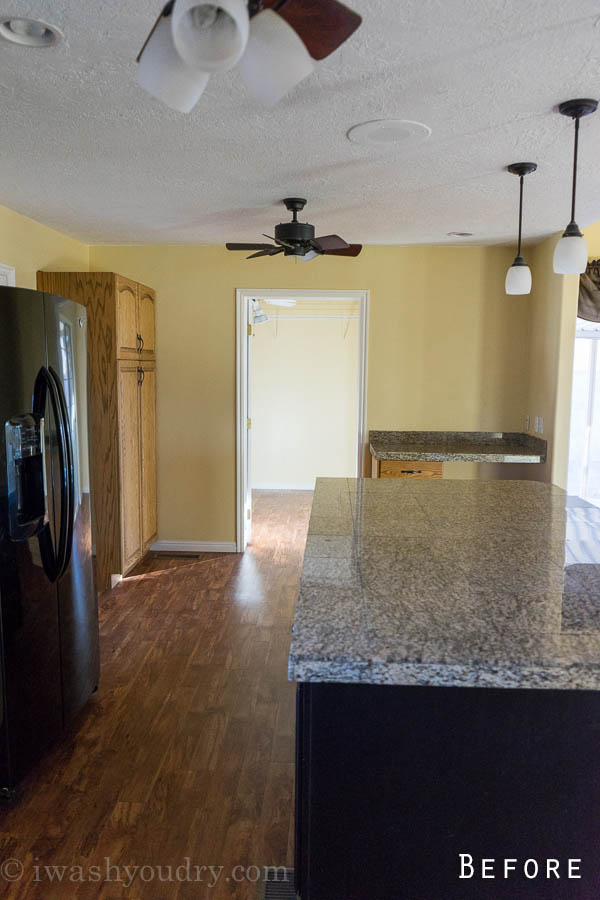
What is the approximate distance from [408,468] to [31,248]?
2738mm

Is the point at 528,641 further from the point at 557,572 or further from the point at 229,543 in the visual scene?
the point at 229,543

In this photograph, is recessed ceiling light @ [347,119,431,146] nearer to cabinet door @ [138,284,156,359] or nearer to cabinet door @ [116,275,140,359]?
cabinet door @ [116,275,140,359]

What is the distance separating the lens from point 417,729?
1.20m

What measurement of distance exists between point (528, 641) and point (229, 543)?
12.8 feet

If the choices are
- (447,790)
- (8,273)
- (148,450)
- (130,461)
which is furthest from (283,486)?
(447,790)

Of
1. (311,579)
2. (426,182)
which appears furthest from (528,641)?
(426,182)

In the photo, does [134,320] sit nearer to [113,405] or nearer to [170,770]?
[113,405]

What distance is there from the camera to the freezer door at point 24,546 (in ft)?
6.70

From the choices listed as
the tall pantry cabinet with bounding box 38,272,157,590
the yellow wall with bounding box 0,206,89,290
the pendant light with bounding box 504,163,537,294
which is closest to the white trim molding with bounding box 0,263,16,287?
the yellow wall with bounding box 0,206,89,290

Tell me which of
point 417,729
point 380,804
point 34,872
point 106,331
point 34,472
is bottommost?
point 34,872

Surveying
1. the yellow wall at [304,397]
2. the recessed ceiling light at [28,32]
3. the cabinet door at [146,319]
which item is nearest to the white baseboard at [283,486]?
the yellow wall at [304,397]

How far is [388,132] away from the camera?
2.24 m

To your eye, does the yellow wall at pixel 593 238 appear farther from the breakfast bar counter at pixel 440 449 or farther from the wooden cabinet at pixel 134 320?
the wooden cabinet at pixel 134 320

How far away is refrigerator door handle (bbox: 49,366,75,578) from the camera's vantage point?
7.54ft
